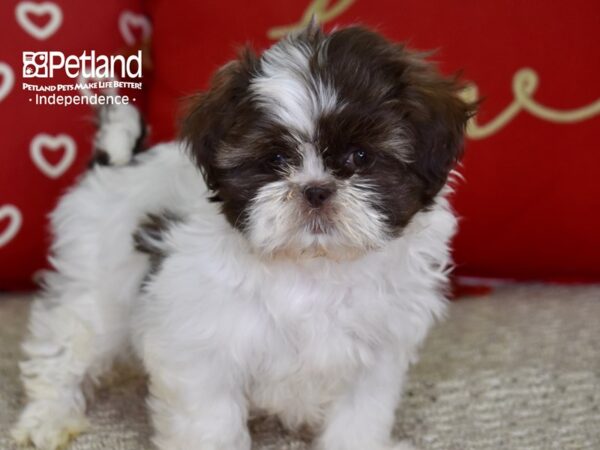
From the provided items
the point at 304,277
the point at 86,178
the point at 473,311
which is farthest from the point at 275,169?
the point at 473,311

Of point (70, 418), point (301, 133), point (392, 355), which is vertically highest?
point (301, 133)

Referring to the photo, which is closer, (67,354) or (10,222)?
(67,354)

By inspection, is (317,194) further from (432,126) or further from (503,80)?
(503,80)

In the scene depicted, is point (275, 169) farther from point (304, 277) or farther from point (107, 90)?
point (107, 90)

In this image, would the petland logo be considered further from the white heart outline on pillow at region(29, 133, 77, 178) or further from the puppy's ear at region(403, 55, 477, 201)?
the puppy's ear at region(403, 55, 477, 201)

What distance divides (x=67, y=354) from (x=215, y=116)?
0.75m

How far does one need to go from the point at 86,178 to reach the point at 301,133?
81cm

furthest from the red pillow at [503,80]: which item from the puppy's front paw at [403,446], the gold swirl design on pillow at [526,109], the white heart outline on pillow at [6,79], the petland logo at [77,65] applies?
the puppy's front paw at [403,446]

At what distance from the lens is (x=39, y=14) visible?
2361 millimetres

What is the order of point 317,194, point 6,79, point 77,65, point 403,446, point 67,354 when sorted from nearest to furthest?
point 317,194 → point 403,446 → point 67,354 → point 6,79 → point 77,65

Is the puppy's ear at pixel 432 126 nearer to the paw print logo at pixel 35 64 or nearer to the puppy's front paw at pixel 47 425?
the puppy's front paw at pixel 47 425

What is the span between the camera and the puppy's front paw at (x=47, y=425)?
6.18ft

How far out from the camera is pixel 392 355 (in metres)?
1.78

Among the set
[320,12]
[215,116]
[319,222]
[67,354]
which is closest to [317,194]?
[319,222]
